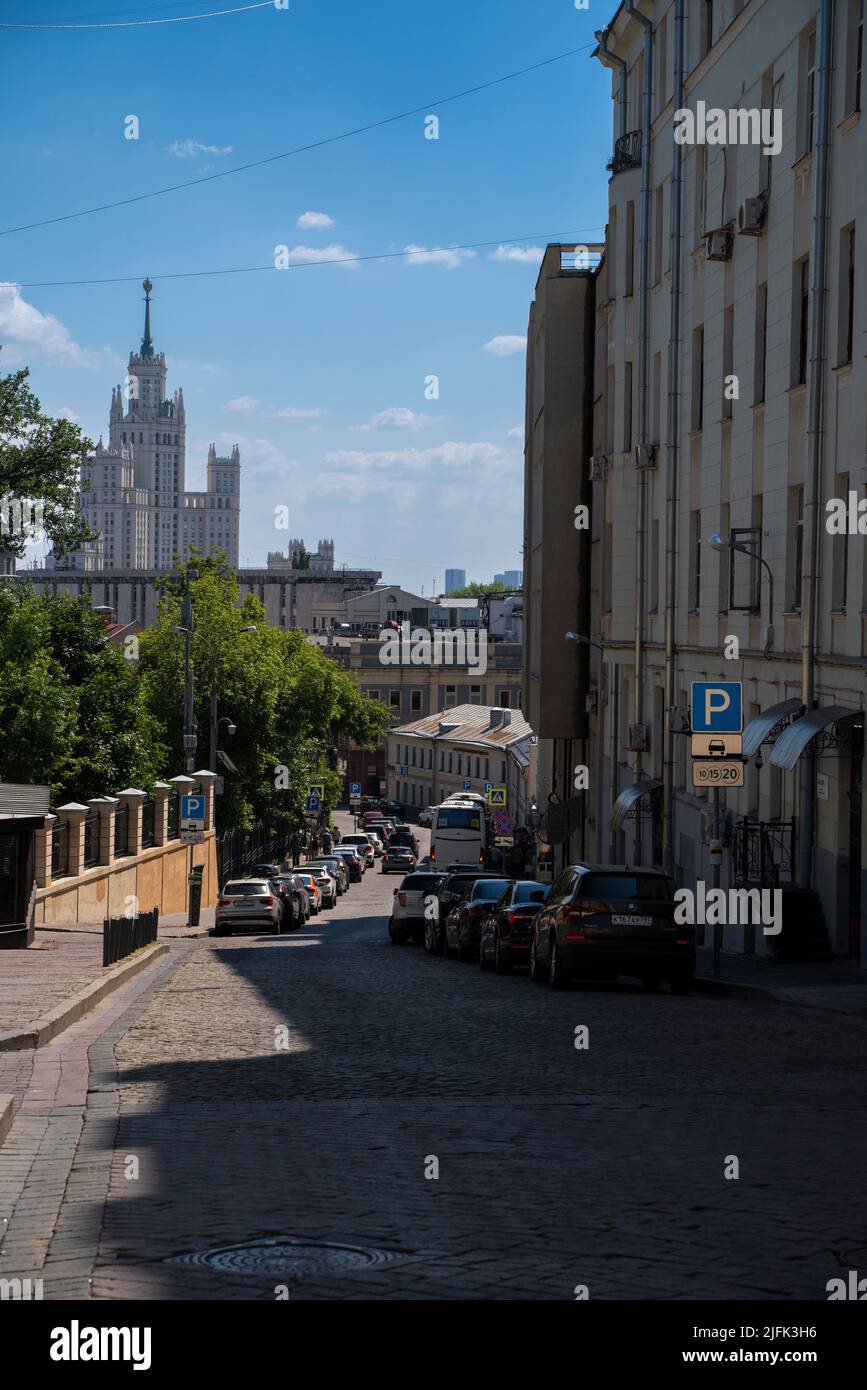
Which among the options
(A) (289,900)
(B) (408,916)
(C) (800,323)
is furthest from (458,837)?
(C) (800,323)

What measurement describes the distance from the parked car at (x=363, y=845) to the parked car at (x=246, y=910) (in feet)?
173

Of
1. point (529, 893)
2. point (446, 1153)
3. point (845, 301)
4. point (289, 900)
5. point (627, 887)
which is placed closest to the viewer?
point (446, 1153)

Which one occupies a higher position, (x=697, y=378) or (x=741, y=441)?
→ (x=697, y=378)

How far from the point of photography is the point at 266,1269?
6.68m

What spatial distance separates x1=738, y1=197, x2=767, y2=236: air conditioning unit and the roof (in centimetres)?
7701

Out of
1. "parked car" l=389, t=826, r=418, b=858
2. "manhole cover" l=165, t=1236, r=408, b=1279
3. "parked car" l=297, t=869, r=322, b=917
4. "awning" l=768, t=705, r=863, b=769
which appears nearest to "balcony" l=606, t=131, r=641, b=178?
"awning" l=768, t=705, r=863, b=769

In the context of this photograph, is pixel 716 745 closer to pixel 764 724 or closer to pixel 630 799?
pixel 764 724

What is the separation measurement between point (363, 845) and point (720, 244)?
7061 cm

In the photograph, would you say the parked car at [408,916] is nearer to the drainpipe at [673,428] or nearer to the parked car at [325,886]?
the drainpipe at [673,428]

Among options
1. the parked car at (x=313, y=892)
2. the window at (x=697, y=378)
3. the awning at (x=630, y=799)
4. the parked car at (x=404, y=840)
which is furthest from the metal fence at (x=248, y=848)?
the window at (x=697, y=378)

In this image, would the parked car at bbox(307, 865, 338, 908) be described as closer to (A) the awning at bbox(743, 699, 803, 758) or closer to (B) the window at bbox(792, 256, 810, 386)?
(A) the awning at bbox(743, 699, 803, 758)

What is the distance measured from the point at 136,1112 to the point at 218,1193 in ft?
9.05

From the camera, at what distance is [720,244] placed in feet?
96.0
